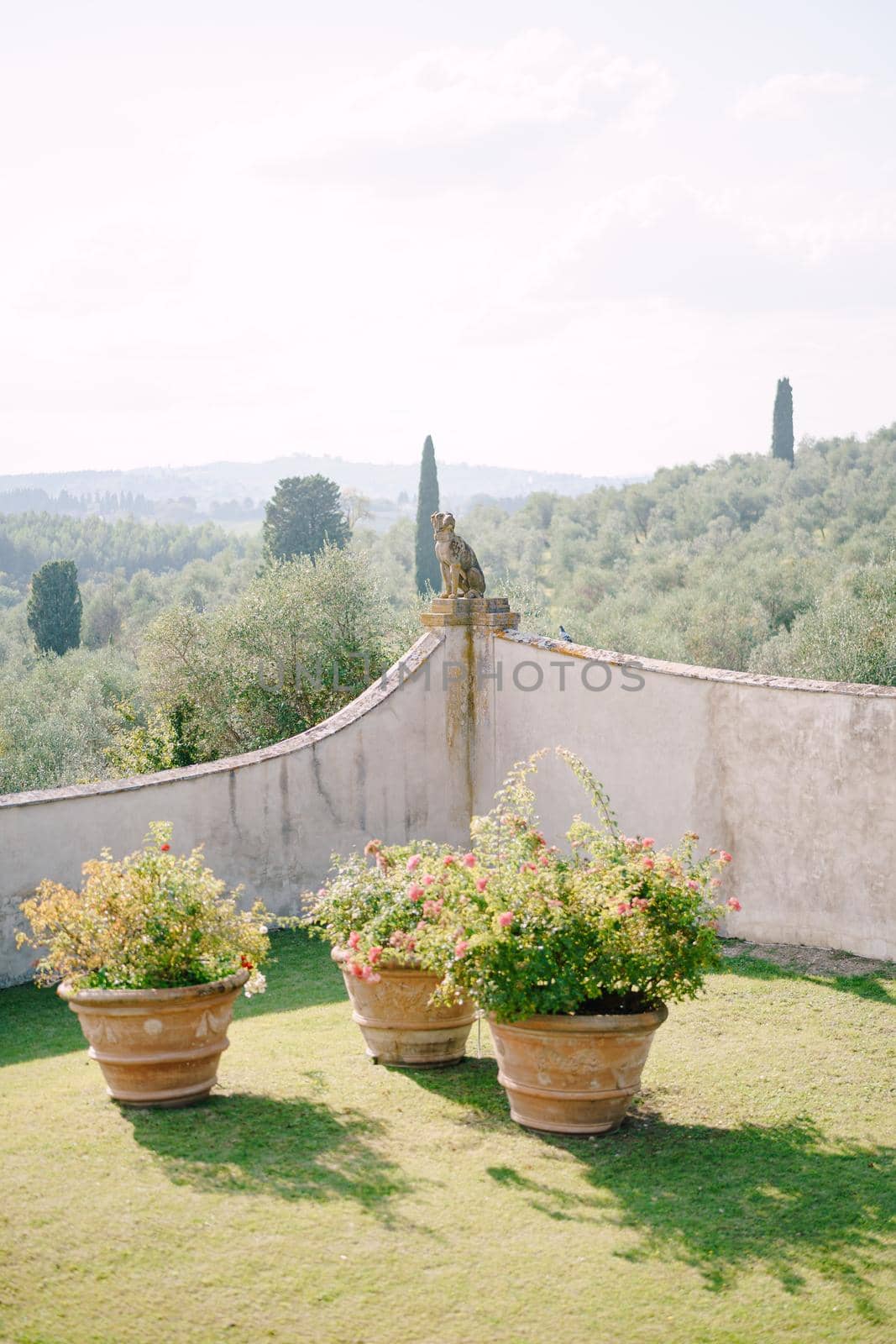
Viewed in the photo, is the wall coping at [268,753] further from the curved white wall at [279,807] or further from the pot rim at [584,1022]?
the pot rim at [584,1022]

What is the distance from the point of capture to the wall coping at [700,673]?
8344 millimetres

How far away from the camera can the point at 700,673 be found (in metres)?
9.12

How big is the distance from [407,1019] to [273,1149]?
1173 millimetres

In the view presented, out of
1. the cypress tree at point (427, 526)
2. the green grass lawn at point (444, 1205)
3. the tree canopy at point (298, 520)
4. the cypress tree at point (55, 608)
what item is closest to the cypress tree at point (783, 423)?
the cypress tree at point (427, 526)

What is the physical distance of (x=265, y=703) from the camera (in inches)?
805

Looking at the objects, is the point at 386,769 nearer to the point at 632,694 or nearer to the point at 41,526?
the point at 632,694

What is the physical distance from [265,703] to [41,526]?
7594 cm

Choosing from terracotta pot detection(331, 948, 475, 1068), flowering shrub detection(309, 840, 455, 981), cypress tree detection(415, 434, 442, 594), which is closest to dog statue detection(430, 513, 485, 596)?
flowering shrub detection(309, 840, 455, 981)

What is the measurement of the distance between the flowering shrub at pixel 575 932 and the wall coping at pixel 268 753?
401 cm

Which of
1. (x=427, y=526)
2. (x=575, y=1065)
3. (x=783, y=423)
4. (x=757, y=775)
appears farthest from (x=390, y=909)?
(x=783, y=423)

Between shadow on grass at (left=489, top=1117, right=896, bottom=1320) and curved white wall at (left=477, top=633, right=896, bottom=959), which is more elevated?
curved white wall at (left=477, top=633, right=896, bottom=959)

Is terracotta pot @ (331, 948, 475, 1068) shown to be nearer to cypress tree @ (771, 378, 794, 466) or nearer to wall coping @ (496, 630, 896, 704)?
wall coping @ (496, 630, 896, 704)

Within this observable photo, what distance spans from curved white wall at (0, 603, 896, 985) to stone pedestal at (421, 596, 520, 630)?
0.17ft

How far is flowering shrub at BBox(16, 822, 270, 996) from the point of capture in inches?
222
